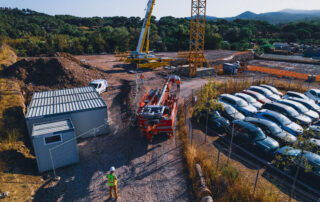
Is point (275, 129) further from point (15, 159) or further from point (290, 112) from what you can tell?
point (15, 159)

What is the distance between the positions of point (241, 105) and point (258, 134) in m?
4.28

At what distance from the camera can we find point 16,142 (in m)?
10.0

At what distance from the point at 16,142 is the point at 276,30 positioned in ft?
329

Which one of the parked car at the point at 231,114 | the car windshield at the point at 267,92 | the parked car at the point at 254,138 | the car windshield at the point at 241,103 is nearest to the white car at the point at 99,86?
the parked car at the point at 231,114

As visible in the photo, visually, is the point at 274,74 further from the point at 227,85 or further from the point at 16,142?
the point at 16,142

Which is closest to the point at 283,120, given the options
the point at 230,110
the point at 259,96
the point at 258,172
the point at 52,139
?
the point at 230,110

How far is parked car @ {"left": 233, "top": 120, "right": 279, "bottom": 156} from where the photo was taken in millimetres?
10297

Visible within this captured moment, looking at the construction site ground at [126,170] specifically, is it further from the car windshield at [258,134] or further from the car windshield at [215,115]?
the car windshield at [258,134]

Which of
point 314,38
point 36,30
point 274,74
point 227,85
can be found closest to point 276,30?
point 314,38

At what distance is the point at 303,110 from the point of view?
14.3 meters

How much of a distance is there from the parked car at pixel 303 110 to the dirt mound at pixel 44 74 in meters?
18.1

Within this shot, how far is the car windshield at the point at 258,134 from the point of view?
10.8 metres

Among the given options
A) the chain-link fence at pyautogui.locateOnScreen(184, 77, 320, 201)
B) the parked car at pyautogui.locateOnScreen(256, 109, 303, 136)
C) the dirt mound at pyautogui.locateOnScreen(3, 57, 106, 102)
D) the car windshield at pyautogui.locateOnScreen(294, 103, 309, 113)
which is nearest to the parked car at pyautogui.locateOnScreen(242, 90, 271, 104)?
the car windshield at pyautogui.locateOnScreen(294, 103, 309, 113)

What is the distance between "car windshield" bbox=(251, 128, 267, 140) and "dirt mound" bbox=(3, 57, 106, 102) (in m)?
16.0
